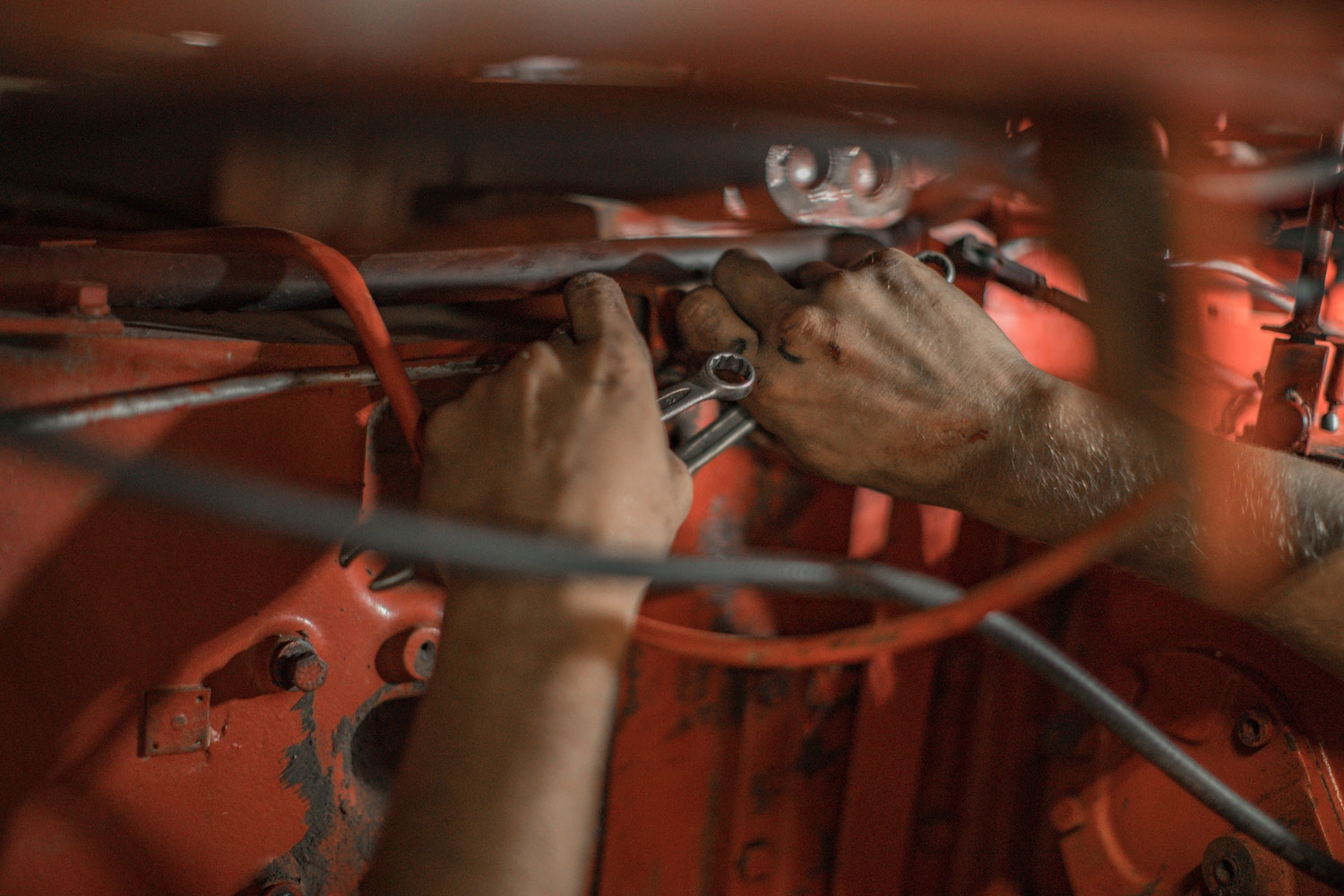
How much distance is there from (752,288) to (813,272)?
0.28 feet

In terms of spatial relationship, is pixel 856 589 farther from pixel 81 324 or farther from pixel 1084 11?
pixel 81 324

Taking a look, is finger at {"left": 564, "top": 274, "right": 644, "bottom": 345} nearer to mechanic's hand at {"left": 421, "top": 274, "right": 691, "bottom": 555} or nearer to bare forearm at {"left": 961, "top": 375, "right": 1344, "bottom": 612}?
mechanic's hand at {"left": 421, "top": 274, "right": 691, "bottom": 555}

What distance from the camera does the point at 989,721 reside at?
3.62ft

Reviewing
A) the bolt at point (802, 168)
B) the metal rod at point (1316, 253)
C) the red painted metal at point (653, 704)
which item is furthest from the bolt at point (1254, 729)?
the bolt at point (802, 168)

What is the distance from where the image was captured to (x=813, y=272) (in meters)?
0.89

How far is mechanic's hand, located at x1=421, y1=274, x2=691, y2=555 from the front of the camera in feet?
1.93

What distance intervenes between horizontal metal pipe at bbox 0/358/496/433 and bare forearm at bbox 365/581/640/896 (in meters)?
0.23

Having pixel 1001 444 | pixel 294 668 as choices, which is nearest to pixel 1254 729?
pixel 1001 444

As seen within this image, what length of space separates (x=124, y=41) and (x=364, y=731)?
0.66 metres

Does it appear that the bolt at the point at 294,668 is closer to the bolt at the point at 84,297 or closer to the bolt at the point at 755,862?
the bolt at the point at 84,297

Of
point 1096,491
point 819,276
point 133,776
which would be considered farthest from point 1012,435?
point 133,776

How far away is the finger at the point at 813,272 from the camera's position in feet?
2.88

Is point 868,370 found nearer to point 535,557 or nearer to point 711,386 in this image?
point 711,386

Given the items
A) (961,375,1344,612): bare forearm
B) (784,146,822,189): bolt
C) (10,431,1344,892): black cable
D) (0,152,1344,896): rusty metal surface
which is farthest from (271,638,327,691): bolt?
(784,146,822,189): bolt
